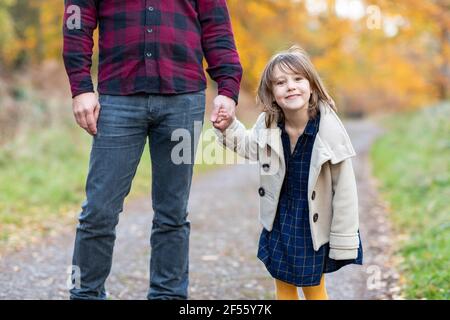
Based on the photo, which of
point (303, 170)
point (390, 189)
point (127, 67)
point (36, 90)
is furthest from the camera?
point (36, 90)

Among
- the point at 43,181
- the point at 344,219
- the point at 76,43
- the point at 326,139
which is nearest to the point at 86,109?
the point at 76,43

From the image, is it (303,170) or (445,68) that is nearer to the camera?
(303,170)

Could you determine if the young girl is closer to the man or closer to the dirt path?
the man

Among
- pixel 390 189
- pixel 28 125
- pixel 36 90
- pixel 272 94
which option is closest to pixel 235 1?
pixel 36 90

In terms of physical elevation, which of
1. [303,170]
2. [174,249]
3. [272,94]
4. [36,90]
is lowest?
[174,249]

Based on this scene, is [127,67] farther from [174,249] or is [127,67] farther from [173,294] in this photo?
[173,294]

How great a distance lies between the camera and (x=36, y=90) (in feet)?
38.1

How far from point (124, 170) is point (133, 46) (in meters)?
0.54

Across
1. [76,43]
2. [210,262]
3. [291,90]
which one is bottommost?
[210,262]

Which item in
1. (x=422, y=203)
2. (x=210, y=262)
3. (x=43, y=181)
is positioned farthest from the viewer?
(x=43, y=181)

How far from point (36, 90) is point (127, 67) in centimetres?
977

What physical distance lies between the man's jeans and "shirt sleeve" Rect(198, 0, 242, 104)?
14cm

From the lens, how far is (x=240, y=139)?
8.94ft

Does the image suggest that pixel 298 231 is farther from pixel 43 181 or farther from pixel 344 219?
pixel 43 181
